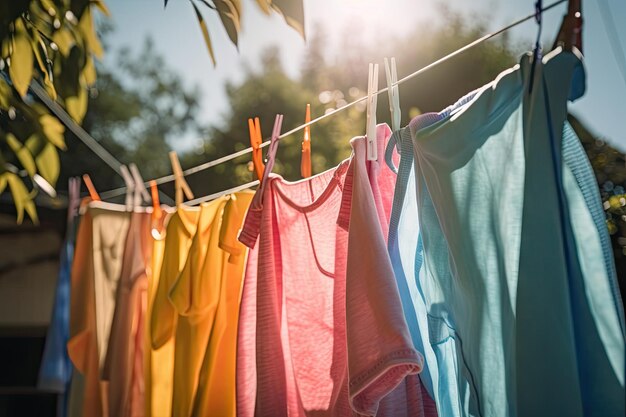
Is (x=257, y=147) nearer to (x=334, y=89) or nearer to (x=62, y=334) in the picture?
(x=62, y=334)

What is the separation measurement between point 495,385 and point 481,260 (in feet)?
0.47

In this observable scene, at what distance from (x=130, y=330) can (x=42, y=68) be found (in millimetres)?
679

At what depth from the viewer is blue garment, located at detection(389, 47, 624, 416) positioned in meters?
0.65

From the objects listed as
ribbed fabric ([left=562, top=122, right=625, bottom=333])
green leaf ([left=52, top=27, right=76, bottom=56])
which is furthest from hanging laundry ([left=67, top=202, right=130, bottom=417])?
ribbed fabric ([left=562, top=122, right=625, bottom=333])

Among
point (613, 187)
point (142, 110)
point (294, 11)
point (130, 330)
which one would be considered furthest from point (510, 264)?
point (142, 110)

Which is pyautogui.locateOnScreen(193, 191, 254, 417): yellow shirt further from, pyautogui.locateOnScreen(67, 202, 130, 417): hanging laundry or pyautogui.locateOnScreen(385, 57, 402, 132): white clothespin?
pyautogui.locateOnScreen(385, 57, 402, 132): white clothespin

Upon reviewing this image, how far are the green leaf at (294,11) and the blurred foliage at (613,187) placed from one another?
1.52 m

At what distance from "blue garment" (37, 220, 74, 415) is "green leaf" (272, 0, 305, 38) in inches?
44.5

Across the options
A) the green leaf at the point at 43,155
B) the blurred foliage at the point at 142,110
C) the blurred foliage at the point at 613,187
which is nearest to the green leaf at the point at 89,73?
the green leaf at the point at 43,155

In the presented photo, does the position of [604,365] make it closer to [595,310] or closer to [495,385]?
[595,310]

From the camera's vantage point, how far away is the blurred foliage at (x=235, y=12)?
30.5 inches

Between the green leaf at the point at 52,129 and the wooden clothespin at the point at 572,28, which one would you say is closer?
the wooden clothespin at the point at 572,28

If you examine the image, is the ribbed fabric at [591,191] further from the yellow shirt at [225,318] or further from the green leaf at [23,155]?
the green leaf at [23,155]

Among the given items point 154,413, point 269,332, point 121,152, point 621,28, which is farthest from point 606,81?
point 121,152
